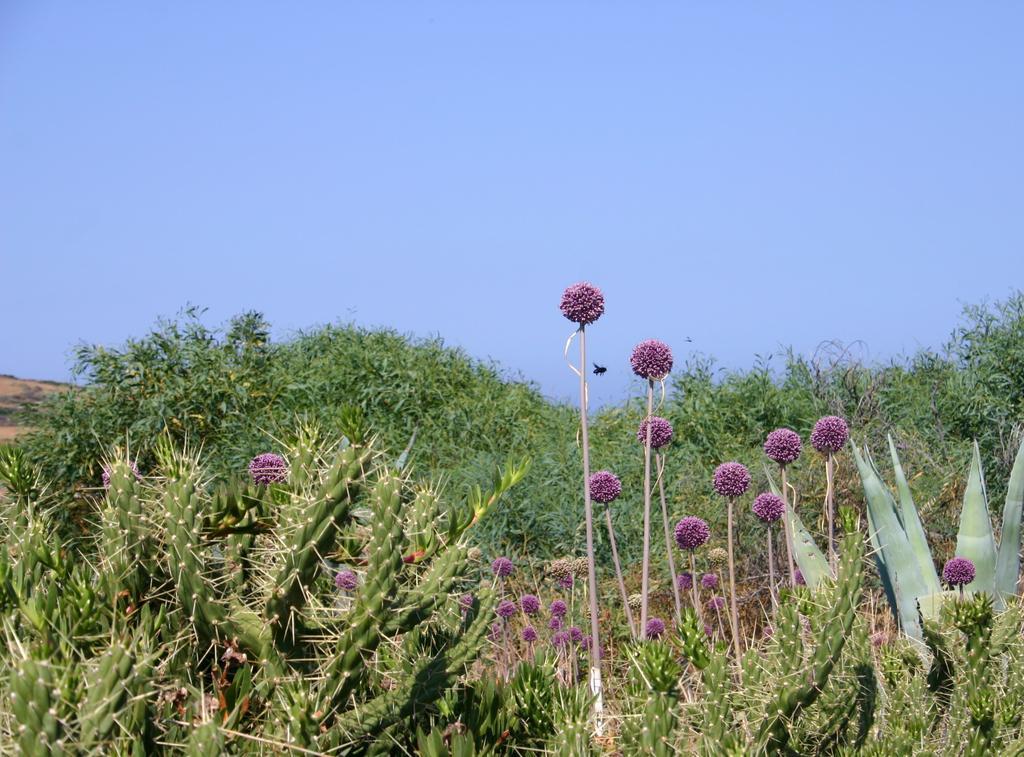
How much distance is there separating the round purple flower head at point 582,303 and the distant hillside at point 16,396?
6.69 meters

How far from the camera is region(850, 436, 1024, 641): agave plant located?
206 inches

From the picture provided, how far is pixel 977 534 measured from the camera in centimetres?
537

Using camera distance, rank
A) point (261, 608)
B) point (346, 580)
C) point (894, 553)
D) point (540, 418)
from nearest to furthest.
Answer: point (261, 608)
point (346, 580)
point (894, 553)
point (540, 418)

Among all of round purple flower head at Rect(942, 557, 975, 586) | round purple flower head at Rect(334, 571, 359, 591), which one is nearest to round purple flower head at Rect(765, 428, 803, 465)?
round purple flower head at Rect(942, 557, 975, 586)

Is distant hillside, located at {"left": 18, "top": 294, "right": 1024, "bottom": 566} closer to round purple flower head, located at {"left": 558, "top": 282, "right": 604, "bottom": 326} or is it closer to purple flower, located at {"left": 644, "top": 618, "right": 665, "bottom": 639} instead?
purple flower, located at {"left": 644, "top": 618, "right": 665, "bottom": 639}

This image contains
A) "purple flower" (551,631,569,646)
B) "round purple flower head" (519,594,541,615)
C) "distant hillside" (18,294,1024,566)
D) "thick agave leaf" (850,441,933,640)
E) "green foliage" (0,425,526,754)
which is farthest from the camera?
"distant hillside" (18,294,1024,566)

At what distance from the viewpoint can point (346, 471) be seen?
8.90 feet

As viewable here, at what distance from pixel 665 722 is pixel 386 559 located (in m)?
0.69

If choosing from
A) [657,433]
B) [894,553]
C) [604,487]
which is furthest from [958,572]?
[604,487]

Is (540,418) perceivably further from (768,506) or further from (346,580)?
(346,580)

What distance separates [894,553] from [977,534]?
427 mm

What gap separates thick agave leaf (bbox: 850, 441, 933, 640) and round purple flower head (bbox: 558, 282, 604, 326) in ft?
5.89

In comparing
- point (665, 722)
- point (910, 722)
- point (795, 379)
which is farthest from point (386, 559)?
point (795, 379)

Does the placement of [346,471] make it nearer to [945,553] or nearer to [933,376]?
[945,553]
